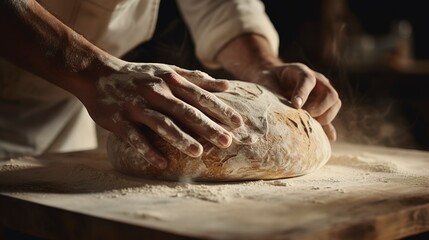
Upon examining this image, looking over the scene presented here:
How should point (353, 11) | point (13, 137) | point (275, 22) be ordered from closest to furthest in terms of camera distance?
point (13, 137), point (275, 22), point (353, 11)

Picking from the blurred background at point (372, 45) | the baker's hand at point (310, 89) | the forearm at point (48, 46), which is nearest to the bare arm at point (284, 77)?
the baker's hand at point (310, 89)

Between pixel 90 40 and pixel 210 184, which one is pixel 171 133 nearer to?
pixel 210 184

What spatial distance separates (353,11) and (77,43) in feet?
13.1

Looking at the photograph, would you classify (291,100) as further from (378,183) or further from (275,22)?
(275,22)

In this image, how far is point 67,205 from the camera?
3.73 ft

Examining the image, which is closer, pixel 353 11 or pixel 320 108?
pixel 320 108

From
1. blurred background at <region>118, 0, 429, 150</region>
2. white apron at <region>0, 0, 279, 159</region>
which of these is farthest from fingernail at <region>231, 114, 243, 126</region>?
blurred background at <region>118, 0, 429, 150</region>

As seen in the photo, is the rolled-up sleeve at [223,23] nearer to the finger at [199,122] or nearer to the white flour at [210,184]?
the white flour at [210,184]

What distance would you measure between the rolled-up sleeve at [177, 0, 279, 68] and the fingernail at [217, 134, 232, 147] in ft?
2.81

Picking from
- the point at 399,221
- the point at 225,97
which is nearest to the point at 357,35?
the point at 225,97

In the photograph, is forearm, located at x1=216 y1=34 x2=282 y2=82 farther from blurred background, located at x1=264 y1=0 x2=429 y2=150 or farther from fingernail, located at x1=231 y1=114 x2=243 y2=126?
blurred background, located at x1=264 y1=0 x2=429 y2=150

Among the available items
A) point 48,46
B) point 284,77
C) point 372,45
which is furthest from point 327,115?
point 372,45

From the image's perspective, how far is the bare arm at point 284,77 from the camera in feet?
5.48

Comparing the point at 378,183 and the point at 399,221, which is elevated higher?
the point at 399,221
